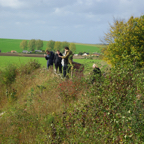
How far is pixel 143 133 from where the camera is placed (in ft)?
12.1

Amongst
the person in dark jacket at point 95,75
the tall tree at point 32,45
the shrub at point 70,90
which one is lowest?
the shrub at point 70,90

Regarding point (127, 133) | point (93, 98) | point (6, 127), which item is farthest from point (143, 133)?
point (6, 127)

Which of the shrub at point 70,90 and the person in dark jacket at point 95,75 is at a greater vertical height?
the person in dark jacket at point 95,75

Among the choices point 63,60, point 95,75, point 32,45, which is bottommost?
point 95,75

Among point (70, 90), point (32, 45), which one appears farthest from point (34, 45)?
point (70, 90)

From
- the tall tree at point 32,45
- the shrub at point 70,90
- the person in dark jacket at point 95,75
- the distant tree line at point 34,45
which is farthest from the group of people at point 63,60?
the tall tree at point 32,45

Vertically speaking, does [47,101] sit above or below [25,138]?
above

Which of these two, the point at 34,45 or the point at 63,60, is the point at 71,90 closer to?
the point at 63,60

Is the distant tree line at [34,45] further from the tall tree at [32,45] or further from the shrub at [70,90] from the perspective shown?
the shrub at [70,90]

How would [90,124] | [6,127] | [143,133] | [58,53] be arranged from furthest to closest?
[58,53] → [6,127] → [90,124] → [143,133]

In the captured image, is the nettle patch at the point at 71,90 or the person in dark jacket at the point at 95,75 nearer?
the person in dark jacket at the point at 95,75

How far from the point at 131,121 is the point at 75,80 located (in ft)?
11.0

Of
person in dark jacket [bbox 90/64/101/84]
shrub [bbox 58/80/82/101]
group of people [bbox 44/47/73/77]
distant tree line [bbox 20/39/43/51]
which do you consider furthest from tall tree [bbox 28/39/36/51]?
person in dark jacket [bbox 90/64/101/84]

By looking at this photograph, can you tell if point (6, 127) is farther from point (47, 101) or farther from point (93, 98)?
point (93, 98)
